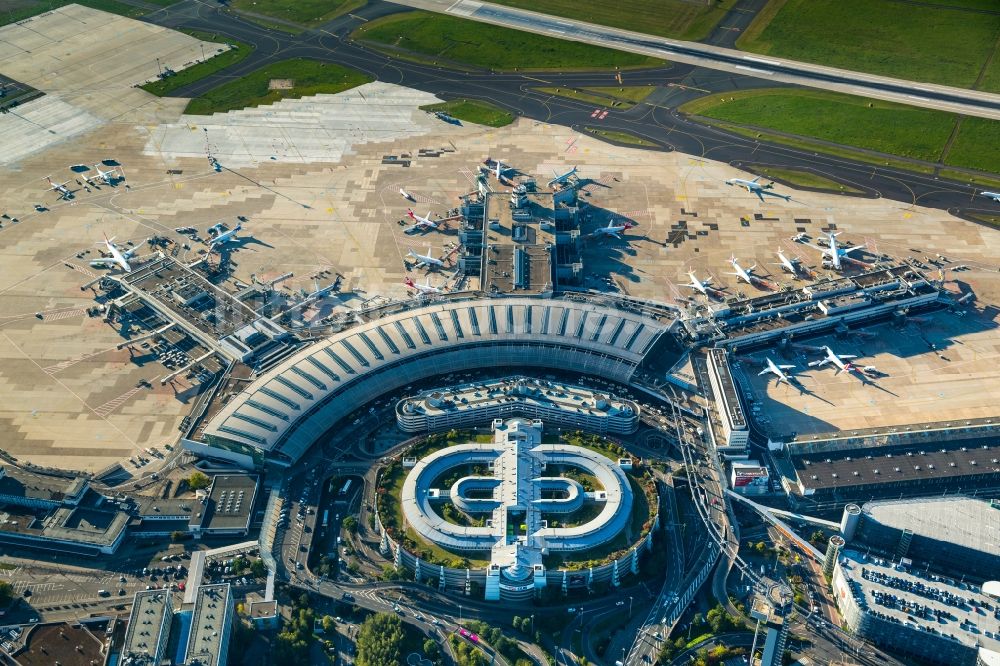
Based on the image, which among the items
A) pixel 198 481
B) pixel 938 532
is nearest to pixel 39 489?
pixel 198 481

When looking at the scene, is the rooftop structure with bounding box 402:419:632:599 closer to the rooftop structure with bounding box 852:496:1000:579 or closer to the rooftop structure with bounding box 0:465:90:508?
the rooftop structure with bounding box 852:496:1000:579

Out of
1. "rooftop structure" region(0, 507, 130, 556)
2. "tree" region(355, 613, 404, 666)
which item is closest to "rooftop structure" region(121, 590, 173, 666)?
"rooftop structure" region(0, 507, 130, 556)

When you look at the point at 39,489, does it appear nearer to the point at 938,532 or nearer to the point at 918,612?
the point at 918,612

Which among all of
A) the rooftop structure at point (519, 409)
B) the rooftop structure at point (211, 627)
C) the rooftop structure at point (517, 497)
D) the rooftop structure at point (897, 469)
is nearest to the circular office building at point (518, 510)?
the rooftop structure at point (517, 497)

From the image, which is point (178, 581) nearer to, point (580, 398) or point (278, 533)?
point (278, 533)

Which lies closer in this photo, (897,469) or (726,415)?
(897,469)

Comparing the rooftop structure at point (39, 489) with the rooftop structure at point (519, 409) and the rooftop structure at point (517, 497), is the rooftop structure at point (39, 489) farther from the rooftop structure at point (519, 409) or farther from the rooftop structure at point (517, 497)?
the rooftop structure at point (519, 409)

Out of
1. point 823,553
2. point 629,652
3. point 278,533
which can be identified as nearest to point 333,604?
point 278,533
